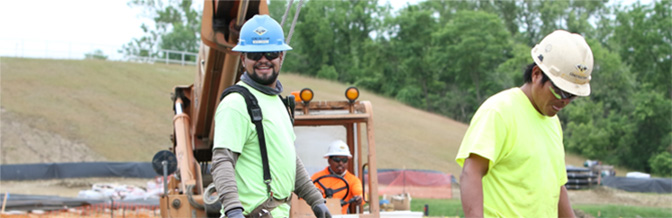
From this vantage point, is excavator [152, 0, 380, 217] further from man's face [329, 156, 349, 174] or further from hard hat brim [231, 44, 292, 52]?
hard hat brim [231, 44, 292, 52]

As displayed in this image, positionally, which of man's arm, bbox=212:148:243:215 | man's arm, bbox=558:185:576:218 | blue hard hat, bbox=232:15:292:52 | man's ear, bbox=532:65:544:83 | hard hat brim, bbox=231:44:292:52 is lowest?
man's arm, bbox=558:185:576:218

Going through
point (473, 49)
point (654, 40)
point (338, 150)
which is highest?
point (338, 150)

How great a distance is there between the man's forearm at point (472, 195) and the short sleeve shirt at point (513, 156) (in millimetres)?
98

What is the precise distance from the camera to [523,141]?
11.1ft

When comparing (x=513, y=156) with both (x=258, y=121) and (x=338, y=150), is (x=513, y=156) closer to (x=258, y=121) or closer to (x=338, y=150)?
(x=258, y=121)

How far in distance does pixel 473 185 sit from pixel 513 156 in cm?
24

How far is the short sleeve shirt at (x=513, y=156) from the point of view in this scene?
10.8 ft

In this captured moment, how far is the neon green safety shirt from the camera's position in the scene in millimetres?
3836

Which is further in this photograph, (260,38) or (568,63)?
(260,38)

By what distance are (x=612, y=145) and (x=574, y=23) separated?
954 inches

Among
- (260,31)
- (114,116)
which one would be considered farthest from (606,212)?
(114,116)

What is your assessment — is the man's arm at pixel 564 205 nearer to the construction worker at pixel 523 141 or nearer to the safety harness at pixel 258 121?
the construction worker at pixel 523 141

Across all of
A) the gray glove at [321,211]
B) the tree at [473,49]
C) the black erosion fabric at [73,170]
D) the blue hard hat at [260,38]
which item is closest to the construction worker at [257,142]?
the blue hard hat at [260,38]

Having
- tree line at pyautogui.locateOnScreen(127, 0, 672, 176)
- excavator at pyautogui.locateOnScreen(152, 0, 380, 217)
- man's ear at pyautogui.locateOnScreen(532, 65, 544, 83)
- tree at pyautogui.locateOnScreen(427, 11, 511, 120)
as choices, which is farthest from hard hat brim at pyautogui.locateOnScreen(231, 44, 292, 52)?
tree at pyautogui.locateOnScreen(427, 11, 511, 120)
